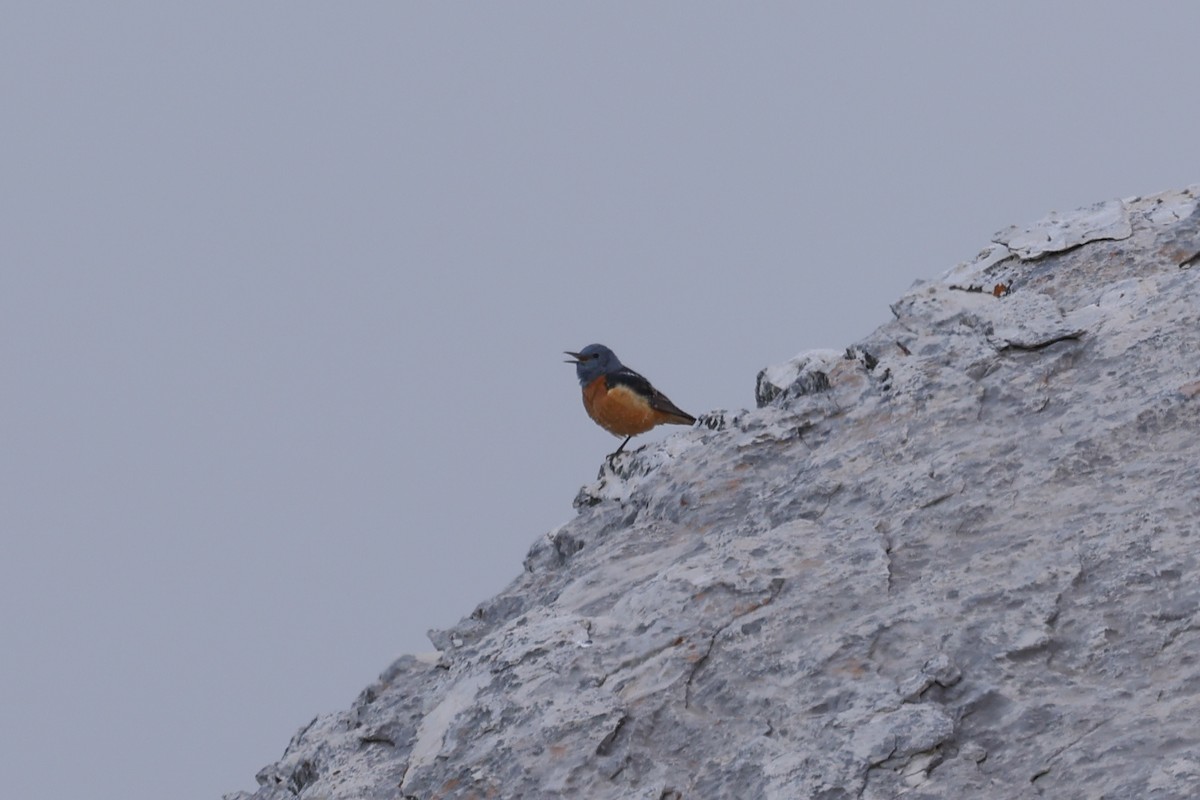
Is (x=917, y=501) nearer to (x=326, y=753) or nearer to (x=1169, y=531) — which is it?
(x=1169, y=531)

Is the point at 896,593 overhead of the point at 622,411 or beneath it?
beneath

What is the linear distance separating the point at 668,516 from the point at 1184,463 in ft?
9.48

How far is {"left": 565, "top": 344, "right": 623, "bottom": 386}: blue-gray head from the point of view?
14.5 metres

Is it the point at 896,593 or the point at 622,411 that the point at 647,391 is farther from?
the point at 896,593

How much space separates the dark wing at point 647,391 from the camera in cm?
1374

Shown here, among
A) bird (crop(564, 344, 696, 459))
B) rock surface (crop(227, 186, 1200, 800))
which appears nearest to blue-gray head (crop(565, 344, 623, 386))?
bird (crop(564, 344, 696, 459))

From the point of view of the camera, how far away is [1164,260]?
29.6 ft

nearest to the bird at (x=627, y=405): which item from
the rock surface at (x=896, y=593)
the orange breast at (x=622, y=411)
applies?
the orange breast at (x=622, y=411)

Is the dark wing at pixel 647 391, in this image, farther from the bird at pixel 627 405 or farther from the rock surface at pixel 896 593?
the rock surface at pixel 896 593

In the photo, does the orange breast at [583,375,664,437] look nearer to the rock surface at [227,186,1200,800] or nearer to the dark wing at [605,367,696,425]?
the dark wing at [605,367,696,425]

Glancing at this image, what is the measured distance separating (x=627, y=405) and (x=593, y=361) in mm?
1114

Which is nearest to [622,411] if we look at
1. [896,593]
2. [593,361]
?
[593,361]

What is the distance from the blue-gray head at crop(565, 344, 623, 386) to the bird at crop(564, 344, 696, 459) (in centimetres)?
25

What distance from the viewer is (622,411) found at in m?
13.6
